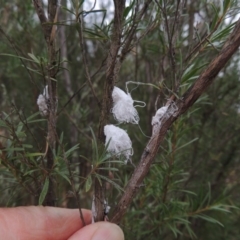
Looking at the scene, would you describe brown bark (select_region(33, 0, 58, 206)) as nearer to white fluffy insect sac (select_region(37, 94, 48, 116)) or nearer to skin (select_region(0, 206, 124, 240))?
white fluffy insect sac (select_region(37, 94, 48, 116))

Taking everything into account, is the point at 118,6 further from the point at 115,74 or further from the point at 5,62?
the point at 5,62

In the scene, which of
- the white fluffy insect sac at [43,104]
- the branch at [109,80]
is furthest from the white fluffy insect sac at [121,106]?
the white fluffy insect sac at [43,104]

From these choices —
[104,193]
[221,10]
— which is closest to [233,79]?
[221,10]

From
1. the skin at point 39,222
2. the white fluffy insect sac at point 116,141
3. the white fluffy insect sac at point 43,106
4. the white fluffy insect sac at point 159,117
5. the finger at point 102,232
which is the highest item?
the white fluffy insect sac at point 159,117

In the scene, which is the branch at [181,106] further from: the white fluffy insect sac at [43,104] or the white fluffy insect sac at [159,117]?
the white fluffy insect sac at [43,104]

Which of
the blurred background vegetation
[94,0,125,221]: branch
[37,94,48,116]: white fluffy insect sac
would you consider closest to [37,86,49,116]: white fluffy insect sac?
[37,94,48,116]: white fluffy insect sac

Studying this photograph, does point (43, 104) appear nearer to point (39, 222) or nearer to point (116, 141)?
point (116, 141)
